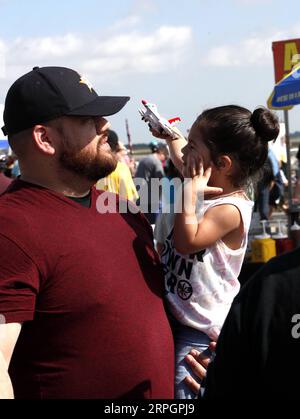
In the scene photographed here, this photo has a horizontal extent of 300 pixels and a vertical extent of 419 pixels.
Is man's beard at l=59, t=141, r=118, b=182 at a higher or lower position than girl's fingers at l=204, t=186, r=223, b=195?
higher

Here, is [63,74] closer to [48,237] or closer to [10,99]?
[10,99]

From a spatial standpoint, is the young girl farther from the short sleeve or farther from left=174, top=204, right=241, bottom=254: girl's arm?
the short sleeve

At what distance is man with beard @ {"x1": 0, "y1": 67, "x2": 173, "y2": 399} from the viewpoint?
203 cm

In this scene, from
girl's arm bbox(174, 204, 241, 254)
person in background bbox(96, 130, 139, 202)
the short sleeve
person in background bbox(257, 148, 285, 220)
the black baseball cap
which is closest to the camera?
the short sleeve

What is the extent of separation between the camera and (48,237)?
2074mm

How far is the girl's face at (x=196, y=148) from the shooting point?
2590mm

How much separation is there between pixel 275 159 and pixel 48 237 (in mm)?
10335

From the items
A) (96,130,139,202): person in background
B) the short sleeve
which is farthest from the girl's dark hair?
(96,130,139,202): person in background

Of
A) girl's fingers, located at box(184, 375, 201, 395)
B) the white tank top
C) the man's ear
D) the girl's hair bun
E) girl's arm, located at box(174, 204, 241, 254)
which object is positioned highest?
the man's ear

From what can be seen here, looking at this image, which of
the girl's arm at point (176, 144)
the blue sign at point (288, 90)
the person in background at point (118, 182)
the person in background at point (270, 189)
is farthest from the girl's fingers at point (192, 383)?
the person in background at point (270, 189)

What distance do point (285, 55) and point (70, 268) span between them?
7.96 m

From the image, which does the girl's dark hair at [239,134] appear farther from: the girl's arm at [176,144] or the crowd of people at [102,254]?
the girl's arm at [176,144]
